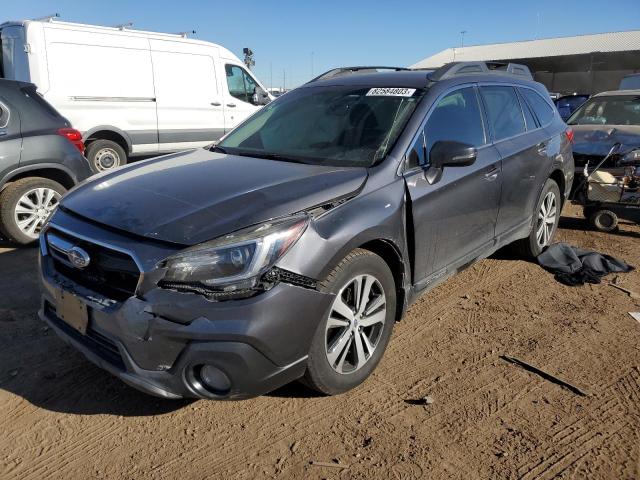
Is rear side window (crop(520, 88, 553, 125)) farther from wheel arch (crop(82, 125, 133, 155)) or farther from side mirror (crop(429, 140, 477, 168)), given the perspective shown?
wheel arch (crop(82, 125, 133, 155))

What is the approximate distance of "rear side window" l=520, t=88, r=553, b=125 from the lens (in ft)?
16.3

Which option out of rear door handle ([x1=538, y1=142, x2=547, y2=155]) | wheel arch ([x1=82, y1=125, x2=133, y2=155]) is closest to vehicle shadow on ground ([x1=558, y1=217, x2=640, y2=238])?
rear door handle ([x1=538, y1=142, x2=547, y2=155])

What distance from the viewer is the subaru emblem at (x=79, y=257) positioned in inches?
101

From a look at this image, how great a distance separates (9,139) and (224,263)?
4111 millimetres

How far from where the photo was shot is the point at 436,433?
103 inches

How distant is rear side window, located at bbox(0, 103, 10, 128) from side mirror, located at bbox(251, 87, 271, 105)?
18.9 feet

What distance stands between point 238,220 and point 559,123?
4.21 meters

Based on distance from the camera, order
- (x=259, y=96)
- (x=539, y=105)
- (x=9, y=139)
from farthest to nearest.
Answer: (x=259, y=96)
(x=9, y=139)
(x=539, y=105)

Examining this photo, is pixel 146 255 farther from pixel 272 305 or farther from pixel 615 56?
pixel 615 56

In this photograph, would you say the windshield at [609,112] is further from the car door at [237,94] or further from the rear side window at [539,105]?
the car door at [237,94]

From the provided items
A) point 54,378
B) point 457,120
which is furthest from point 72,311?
point 457,120

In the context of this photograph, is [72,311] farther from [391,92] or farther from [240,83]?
[240,83]

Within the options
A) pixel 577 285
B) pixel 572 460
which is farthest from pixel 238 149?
pixel 577 285

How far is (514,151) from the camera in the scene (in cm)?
428
